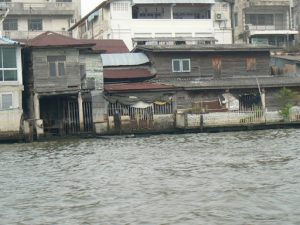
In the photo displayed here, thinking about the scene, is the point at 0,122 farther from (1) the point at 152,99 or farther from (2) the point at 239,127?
(2) the point at 239,127

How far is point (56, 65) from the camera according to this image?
38.1 meters

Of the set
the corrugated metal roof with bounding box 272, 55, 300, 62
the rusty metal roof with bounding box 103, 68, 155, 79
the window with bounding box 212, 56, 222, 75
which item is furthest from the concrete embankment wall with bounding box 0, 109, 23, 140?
the corrugated metal roof with bounding box 272, 55, 300, 62

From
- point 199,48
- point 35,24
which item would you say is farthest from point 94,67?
point 35,24

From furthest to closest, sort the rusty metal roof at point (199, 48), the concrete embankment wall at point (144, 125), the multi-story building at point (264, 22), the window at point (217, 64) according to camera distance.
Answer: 1. the multi-story building at point (264, 22)
2. the window at point (217, 64)
3. the rusty metal roof at point (199, 48)
4. the concrete embankment wall at point (144, 125)

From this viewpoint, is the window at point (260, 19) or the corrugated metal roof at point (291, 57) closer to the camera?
the corrugated metal roof at point (291, 57)

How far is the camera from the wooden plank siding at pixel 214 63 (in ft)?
144

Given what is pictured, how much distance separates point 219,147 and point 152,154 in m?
3.57

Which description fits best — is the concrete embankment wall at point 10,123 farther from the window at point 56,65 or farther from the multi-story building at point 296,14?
the multi-story building at point 296,14

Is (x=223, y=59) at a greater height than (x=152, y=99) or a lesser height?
greater

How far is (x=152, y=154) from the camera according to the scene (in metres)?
24.8

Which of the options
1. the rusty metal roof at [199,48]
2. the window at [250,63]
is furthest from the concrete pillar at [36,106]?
the window at [250,63]

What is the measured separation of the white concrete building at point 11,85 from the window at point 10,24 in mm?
23358

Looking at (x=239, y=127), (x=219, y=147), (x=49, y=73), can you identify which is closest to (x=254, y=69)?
(x=239, y=127)

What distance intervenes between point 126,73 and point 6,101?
10832 mm
